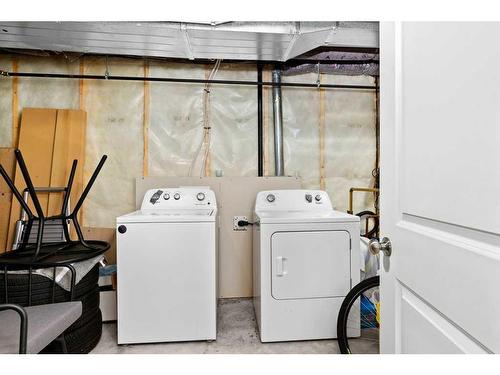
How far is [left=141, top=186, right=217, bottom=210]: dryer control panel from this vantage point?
251 centimetres

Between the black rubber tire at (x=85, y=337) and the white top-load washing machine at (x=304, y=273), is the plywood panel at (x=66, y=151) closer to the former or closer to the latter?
the black rubber tire at (x=85, y=337)

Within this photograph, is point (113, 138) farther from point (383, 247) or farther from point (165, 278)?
point (383, 247)

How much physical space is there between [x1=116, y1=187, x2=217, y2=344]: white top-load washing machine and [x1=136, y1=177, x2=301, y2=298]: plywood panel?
0.79 metres

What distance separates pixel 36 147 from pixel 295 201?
7.89 feet

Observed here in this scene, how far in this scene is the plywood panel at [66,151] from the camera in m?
2.64

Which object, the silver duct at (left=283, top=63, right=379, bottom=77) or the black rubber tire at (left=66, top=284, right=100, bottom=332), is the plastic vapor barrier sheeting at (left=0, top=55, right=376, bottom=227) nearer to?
the silver duct at (left=283, top=63, right=379, bottom=77)

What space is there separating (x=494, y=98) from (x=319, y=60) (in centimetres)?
252

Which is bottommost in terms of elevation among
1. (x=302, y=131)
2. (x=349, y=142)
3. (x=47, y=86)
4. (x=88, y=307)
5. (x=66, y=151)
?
(x=88, y=307)

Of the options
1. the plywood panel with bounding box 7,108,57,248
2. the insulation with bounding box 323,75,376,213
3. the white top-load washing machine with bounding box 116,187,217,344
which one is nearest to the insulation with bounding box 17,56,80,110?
the plywood panel with bounding box 7,108,57,248

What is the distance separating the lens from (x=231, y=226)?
112 inches

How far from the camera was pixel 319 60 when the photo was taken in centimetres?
280

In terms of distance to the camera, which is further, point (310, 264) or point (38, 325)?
point (310, 264)

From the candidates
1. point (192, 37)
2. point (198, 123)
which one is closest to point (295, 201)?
point (198, 123)

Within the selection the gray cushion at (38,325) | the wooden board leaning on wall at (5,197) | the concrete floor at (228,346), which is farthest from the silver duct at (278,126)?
the wooden board leaning on wall at (5,197)
